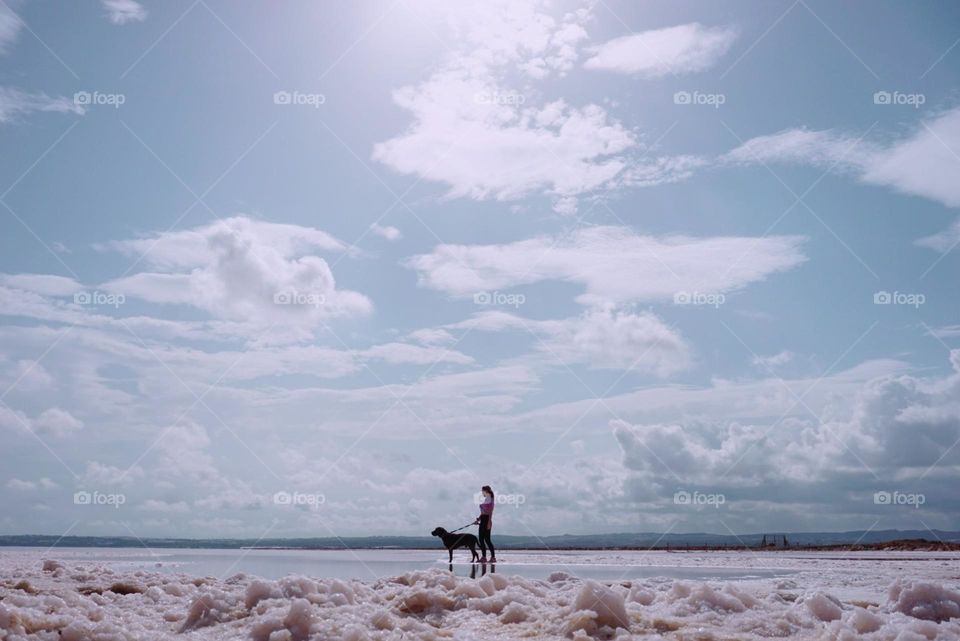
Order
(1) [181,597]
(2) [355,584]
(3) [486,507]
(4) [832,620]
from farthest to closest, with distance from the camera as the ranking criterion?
1. (3) [486,507]
2. (1) [181,597]
3. (2) [355,584]
4. (4) [832,620]

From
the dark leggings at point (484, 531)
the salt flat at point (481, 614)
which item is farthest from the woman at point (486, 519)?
the salt flat at point (481, 614)

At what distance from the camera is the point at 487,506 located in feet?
68.2

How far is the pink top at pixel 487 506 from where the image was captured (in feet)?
68.1

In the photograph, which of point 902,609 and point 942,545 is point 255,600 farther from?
point 942,545

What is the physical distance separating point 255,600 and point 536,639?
3.97 metres

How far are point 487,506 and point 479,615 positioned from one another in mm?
11703

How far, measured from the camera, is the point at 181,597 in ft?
40.7

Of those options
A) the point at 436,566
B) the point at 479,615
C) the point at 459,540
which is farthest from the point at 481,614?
the point at 436,566

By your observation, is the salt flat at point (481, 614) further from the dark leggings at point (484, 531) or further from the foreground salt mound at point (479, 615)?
the dark leggings at point (484, 531)

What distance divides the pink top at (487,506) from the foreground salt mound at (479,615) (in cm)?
962

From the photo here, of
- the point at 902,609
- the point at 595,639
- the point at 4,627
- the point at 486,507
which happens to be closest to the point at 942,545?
the point at 486,507

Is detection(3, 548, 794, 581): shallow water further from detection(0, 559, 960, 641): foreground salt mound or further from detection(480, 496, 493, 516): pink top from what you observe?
detection(0, 559, 960, 641): foreground salt mound

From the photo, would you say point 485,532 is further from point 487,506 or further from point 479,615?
point 479,615

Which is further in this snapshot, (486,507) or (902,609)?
(486,507)
